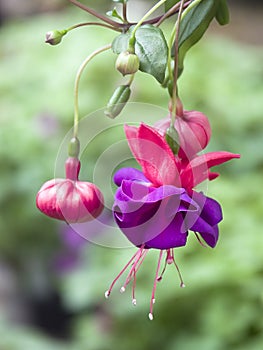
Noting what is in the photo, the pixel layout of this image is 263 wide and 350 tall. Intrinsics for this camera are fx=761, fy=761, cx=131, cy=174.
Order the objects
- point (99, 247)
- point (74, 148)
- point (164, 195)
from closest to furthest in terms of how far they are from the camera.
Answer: point (164, 195) < point (74, 148) < point (99, 247)

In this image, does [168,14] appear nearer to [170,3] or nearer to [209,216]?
[170,3]

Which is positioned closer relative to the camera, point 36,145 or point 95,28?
point 36,145

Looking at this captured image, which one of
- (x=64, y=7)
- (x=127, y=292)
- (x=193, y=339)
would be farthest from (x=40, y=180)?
(x=64, y=7)

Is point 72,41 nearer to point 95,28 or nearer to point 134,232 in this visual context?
point 95,28

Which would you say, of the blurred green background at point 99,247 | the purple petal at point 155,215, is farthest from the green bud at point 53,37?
the blurred green background at point 99,247

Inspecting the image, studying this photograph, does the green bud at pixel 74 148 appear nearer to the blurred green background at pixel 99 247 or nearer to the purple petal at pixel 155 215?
the purple petal at pixel 155 215

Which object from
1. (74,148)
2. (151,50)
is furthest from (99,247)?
(151,50)
